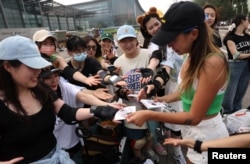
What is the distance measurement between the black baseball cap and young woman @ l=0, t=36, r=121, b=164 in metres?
0.91

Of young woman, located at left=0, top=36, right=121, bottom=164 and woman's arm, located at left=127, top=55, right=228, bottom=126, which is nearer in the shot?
woman's arm, located at left=127, top=55, right=228, bottom=126

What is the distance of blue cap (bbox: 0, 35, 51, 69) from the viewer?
5.25 ft

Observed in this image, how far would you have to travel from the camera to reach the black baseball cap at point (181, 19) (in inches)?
56.0

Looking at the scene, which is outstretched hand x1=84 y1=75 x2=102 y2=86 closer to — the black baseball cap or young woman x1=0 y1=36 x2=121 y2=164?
young woman x1=0 y1=36 x2=121 y2=164

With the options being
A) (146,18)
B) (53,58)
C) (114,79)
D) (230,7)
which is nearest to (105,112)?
(114,79)

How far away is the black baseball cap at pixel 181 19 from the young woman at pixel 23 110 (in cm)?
91

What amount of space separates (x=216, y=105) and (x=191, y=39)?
1.62ft

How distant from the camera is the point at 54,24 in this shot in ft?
159

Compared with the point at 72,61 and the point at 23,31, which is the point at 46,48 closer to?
the point at 72,61

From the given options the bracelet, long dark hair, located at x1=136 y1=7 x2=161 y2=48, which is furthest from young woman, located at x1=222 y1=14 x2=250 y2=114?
the bracelet

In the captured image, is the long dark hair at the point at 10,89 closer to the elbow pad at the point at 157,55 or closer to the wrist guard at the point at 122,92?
the wrist guard at the point at 122,92

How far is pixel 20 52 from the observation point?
63.9 inches

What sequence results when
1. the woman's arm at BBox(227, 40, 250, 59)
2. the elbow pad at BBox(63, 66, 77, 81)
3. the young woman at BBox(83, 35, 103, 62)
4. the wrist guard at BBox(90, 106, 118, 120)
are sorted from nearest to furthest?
1. the wrist guard at BBox(90, 106, 118, 120)
2. the elbow pad at BBox(63, 66, 77, 81)
3. the young woman at BBox(83, 35, 103, 62)
4. the woman's arm at BBox(227, 40, 250, 59)

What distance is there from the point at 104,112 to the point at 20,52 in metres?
0.80
